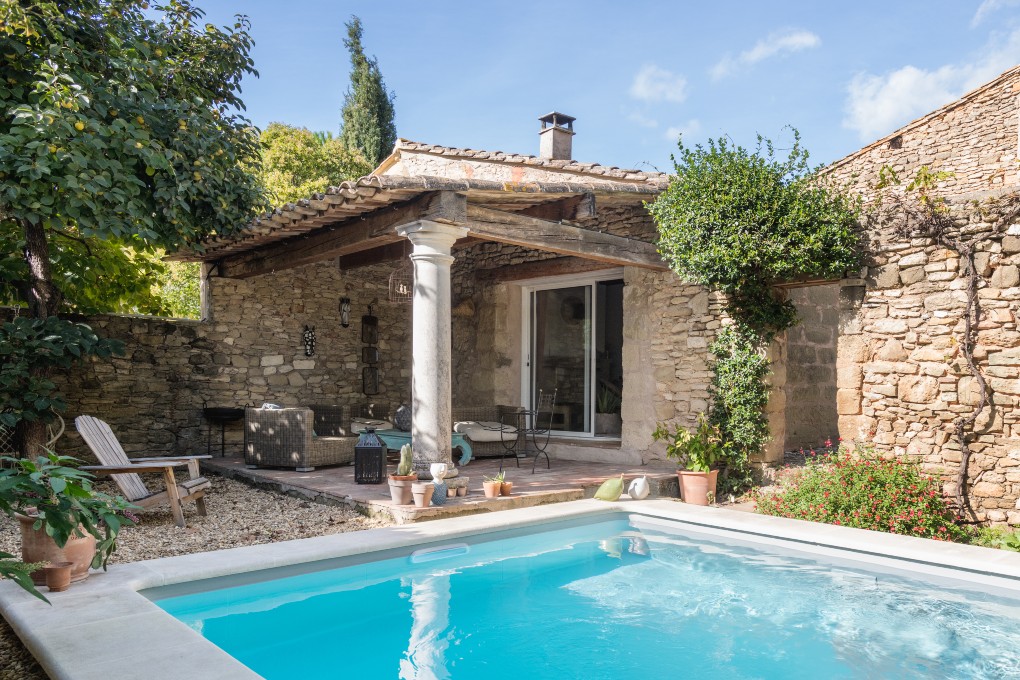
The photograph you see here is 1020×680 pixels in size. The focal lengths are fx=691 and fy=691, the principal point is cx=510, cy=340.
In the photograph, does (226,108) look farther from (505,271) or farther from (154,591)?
(154,591)

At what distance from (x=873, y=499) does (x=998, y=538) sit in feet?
2.73

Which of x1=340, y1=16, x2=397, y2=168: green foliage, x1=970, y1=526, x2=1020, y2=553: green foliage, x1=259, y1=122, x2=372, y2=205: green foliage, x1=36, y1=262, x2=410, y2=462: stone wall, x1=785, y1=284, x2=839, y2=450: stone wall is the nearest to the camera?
x1=970, y1=526, x2=1020, y2=553: green foliage

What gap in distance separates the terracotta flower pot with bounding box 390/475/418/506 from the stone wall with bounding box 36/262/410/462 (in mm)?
4173

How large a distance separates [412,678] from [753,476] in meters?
4.74

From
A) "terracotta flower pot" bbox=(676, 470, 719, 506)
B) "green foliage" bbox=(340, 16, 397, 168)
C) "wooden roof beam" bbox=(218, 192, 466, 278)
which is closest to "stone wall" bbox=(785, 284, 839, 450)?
"terracotta flower pot" bbox=(676, 470, 719, 506)

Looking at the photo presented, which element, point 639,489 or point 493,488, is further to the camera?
point 639,489

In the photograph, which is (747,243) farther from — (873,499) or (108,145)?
(108,145)

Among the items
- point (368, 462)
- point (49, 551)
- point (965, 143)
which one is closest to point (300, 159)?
point (368, 462)

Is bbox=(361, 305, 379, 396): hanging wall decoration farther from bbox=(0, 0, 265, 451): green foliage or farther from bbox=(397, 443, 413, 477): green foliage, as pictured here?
bbox=(397, 443, 413, 477): green foliage

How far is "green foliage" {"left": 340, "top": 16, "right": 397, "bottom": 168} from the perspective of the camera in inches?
854

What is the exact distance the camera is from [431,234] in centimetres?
558

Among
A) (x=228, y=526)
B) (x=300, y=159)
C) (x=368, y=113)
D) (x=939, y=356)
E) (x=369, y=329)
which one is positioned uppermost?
(x=368, y=113)

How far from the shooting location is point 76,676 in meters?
2.41

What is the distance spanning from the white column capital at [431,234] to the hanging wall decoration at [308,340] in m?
3.91
